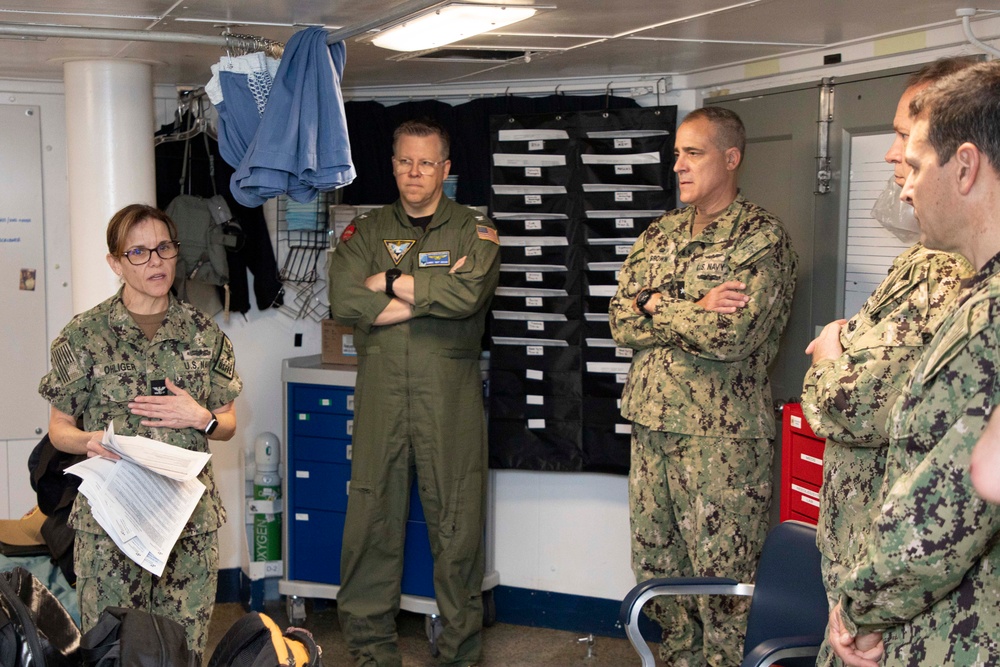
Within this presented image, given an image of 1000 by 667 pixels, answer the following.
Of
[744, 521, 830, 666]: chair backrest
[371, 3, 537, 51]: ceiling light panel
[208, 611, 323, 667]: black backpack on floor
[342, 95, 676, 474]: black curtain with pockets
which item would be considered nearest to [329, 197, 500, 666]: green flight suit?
[342, 95, 676, 474]: black curtain with pockets

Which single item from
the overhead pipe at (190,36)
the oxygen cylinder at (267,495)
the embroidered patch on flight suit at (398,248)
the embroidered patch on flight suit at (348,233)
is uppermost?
the overhead pipe at (190,36)

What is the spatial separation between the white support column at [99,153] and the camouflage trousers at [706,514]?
213cm

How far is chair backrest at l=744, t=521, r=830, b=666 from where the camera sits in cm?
238

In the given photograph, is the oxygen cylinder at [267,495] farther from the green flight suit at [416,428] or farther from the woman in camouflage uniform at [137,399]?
the woman in camouflage uniform at [137,399]

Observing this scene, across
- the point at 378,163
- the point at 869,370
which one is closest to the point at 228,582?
the point at 378,163

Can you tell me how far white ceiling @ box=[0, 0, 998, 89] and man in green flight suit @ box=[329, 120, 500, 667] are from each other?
0.57m

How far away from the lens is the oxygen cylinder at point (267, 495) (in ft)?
15.2

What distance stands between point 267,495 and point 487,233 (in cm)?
171

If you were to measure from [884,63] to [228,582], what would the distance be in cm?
365

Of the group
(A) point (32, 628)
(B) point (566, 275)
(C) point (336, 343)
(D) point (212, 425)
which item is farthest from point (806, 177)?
(A) point (32, 628)

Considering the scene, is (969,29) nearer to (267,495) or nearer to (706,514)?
(706,514)

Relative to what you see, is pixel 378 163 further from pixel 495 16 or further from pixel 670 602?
pixel 670 602

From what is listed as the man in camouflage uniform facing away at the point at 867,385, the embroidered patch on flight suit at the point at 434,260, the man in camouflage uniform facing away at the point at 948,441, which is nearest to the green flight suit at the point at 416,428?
the embroidered patch on flight suit at the point at 434,260

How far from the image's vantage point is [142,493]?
272 cm
